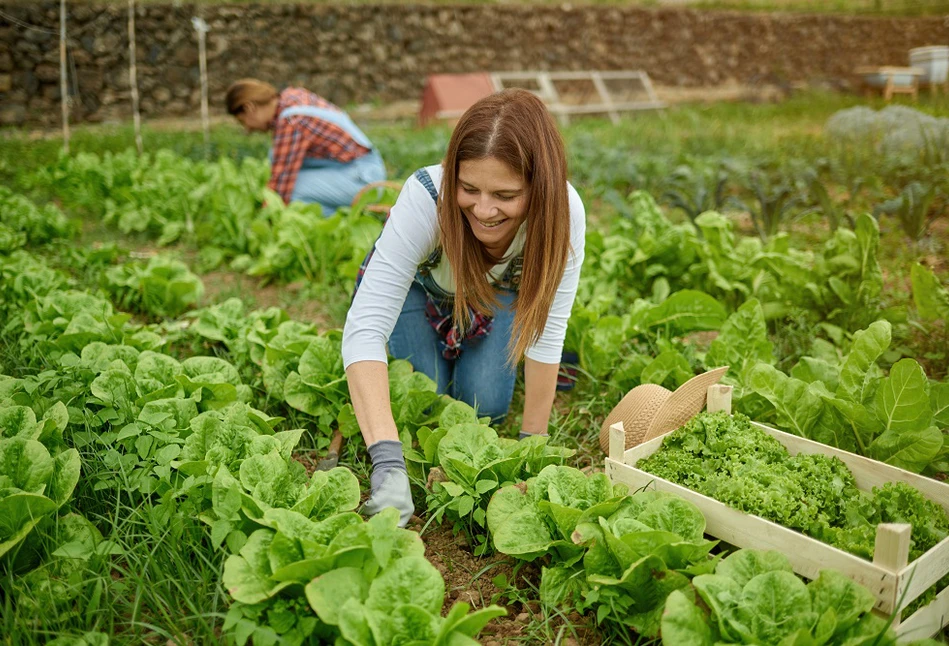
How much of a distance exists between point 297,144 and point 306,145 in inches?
2.3

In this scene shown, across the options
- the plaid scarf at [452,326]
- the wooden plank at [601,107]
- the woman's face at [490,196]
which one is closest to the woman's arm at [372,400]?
the woman's face at [490,196]

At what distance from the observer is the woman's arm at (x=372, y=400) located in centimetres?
200

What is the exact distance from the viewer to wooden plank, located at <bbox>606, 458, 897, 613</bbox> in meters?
1.51

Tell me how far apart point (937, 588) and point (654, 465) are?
67cm

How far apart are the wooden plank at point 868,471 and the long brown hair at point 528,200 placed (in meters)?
0.70

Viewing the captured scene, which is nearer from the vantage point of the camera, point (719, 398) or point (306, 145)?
point (719, 398)

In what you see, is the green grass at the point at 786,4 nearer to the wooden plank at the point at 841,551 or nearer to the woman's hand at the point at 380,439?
the wooden plank at the point at 841,551

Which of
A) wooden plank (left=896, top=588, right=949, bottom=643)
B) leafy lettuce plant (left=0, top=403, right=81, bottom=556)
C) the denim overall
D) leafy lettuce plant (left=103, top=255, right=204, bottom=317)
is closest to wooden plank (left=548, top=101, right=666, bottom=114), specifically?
leafy lettuce plant (left=103, top=255, right=204, bottom=317)

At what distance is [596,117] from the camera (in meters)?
12.3

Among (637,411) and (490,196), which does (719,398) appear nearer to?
(637,411)

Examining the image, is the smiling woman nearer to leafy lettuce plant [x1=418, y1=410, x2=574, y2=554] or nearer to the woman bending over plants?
leafy lettuce plant [x1=418, y1=410, x2=574, y2=554]

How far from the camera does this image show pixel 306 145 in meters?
4.89

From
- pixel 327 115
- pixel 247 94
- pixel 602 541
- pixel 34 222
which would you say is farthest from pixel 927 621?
pixel 34 222

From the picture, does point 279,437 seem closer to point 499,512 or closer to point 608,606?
point 499,512
